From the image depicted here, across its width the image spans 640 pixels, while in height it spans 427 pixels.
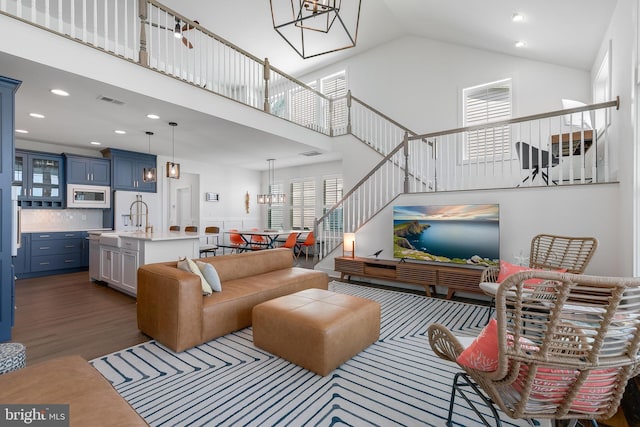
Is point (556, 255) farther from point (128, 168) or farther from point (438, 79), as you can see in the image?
point (128, 168)

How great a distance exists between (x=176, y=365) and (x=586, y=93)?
712cm

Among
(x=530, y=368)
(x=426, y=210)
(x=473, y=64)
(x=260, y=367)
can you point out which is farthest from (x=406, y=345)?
(x=473, y=64)

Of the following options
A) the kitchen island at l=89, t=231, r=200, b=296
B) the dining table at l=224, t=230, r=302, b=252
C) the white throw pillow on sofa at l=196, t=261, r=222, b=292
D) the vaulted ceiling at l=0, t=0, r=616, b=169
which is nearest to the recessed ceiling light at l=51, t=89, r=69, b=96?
the vaulted ceiling at l=0, t=0, r=616, b=169

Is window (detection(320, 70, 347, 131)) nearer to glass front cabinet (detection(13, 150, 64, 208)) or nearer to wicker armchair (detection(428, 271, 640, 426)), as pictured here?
glass front cabinet (detection(13, 150, 64, 208))

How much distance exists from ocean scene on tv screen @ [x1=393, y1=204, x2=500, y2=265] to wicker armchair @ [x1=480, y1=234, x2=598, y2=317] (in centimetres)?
60

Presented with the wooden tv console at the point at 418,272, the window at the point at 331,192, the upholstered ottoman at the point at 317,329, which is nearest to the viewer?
the upholstered ottoman at the point at 317,329

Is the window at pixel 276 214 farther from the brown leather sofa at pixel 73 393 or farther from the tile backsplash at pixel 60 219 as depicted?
the brown leather sofa at pixel 73 393

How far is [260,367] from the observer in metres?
2.35

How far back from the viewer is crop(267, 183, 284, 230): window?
10125 millimetres

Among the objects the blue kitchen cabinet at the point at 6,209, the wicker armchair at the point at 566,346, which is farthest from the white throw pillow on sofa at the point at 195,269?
the wicker armchair at the point at 566,346

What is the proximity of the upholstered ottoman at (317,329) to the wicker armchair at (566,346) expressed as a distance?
1.18 meters

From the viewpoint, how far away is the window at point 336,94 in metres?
7.68

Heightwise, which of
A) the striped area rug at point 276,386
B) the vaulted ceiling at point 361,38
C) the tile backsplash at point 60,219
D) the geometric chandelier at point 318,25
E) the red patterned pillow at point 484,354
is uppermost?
the geometric chandelier at point 318,25

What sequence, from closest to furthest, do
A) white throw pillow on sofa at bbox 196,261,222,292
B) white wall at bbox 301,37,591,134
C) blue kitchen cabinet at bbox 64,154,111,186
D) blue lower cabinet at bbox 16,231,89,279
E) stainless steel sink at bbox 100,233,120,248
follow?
1. white throw pillow on sofa at bbox 196,261,222,292
2. stainless steel sink at bbox 100,233,120,248
3. white wall at bbox 301,37,591,134
4. blue lower cabinet at bbox 16,231,89,279
5. blue kitchen cabinet at bbox 64,154,111,186
